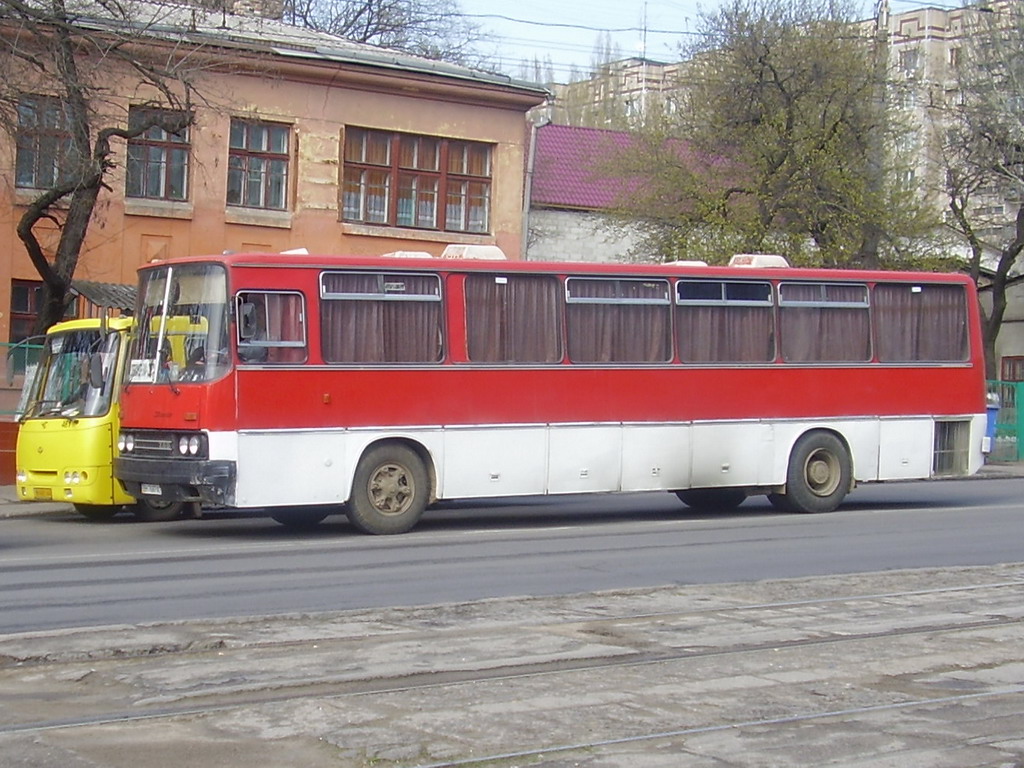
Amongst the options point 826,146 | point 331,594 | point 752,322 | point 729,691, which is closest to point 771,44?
point 826,146

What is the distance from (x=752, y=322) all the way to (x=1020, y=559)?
5.55 m

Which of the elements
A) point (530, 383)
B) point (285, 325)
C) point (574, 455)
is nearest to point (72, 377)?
point (285, 325)

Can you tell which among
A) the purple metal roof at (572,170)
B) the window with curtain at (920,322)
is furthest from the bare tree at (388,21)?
the window with curtain at (920,322)

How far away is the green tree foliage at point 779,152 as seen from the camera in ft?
114

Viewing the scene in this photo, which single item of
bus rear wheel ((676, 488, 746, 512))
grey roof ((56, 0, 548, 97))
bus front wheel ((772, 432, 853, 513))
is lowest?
bus rear wheel ((676, 488, 746, 512))

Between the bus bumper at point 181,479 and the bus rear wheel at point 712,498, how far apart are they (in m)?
7.06

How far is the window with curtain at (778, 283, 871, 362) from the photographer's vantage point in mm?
19547

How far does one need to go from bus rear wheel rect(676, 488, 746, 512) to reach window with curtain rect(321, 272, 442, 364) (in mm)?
5050

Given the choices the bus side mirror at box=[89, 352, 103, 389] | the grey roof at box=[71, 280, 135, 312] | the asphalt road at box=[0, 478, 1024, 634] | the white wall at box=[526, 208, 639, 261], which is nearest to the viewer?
the asphalt road at box=[0, 478, 1024, 634]

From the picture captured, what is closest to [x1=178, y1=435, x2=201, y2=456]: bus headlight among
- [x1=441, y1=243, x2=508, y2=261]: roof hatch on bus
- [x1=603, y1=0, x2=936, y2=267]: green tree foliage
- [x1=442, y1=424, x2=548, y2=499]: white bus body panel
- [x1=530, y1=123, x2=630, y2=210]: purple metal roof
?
[x1=442, y1=424, x2=548, y2=499]: white bus body panel

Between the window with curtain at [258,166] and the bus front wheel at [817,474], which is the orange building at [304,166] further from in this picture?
the bus front wheel at [817,474]

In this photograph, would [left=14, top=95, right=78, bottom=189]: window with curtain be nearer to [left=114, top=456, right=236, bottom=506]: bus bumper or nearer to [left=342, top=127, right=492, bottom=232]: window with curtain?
[left=114, top=456, right=236, bottom=506]: bus bumper

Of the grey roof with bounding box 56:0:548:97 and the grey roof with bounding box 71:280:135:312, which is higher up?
the grey roof with bounding box 56:0:548:97

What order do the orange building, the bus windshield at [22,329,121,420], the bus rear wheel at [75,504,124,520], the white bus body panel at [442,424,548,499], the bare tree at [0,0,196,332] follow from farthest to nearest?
1. the orange building
2. the bare tree at [0,0,196,332]
3. the bus rear wheel at [75,504,124,520]
4. the bus windshield at [22,329,121,420]
5. the white bus body panel at [442,424,548,499]
